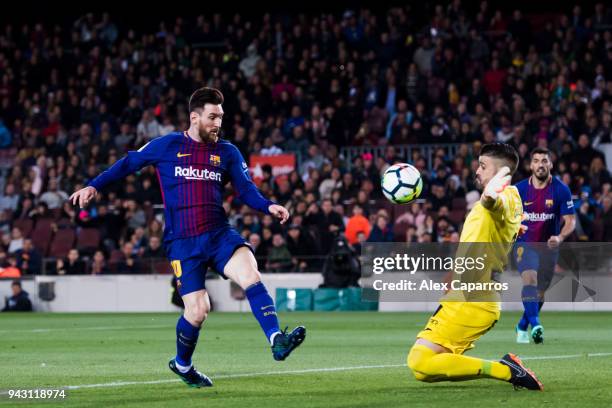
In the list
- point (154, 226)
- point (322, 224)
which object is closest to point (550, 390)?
point (322, 224)

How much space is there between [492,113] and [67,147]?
9841 millimetres

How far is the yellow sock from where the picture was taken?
768 cm

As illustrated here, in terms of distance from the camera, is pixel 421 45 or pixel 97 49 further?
pixel 97 49

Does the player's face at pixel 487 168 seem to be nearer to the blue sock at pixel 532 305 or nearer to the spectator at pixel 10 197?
the blue sock at pixel 532 305

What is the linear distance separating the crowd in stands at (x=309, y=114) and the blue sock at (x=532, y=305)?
7.61 metres

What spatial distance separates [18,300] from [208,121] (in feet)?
51.8

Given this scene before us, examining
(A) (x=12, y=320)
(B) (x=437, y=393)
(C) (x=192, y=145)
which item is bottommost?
(A) (x=12, y=320)

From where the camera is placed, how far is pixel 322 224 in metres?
22.5

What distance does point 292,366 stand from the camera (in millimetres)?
10266

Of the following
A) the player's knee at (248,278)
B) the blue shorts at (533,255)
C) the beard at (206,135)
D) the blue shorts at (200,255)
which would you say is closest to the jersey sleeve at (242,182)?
the beard at (206,135)

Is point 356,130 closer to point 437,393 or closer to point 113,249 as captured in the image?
point 113,249

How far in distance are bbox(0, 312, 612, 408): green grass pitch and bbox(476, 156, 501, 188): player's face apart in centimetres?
140

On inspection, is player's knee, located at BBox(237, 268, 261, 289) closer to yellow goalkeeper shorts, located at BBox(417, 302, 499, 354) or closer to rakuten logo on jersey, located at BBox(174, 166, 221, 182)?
rakuten logo on jersey, located at BBox(174, 166, 221, 182)

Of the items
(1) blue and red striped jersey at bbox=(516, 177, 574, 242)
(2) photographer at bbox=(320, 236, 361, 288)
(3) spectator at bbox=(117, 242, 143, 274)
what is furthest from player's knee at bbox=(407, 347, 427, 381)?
(3) spectator at bbox=(117, 242, 143, 274)
